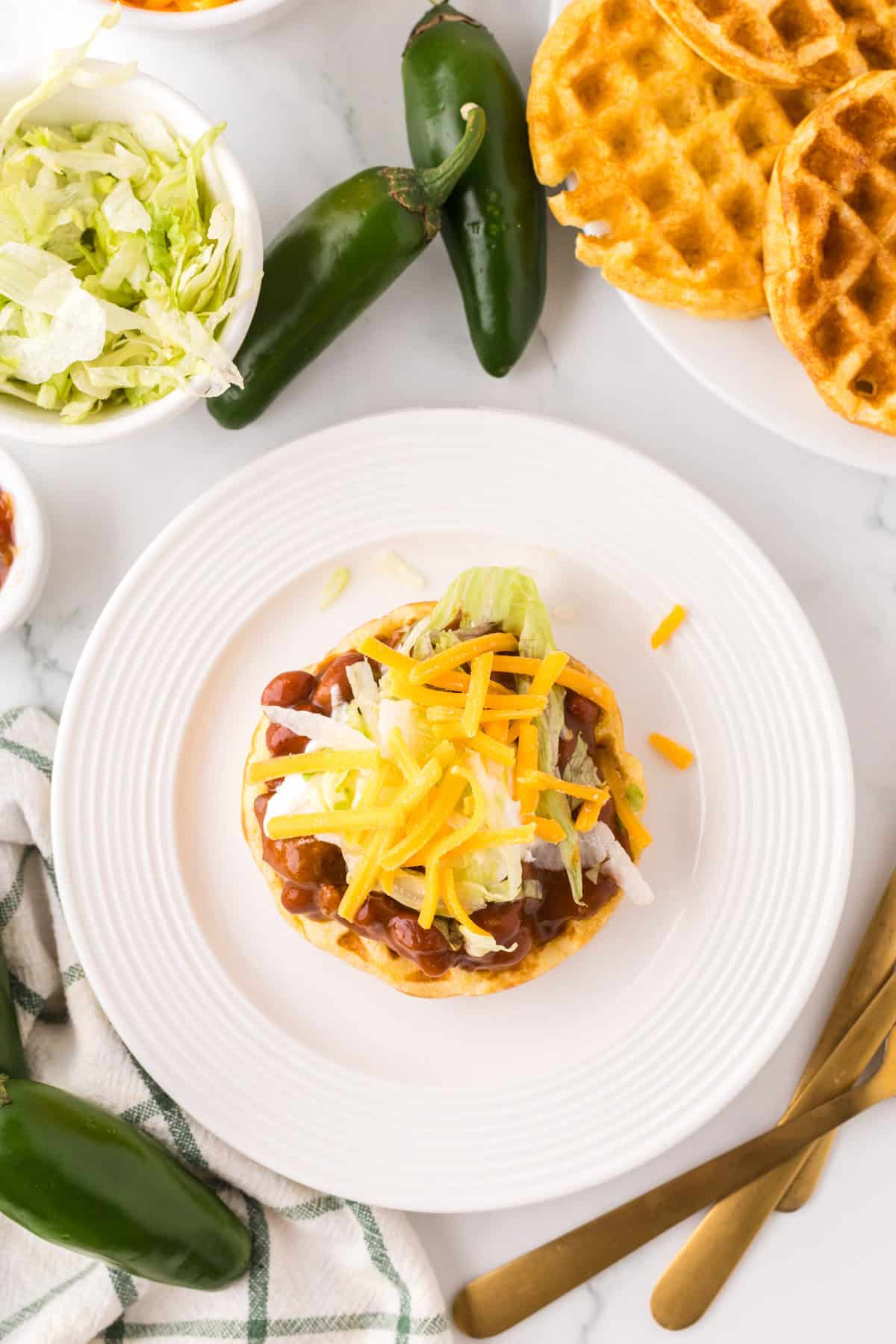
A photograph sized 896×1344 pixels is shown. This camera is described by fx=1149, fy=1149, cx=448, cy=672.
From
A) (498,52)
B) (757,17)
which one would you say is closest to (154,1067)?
(498,52)

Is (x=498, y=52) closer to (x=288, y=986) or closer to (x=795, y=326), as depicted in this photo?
(x=795, y=326)

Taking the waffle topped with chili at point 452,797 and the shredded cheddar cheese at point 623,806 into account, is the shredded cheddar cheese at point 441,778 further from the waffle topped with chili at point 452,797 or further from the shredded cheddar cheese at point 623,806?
the shredded cheddar cheese at point 623,806

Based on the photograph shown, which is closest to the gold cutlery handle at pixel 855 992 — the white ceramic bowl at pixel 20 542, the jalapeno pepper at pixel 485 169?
the jalapeno pepper at pixel 485 169

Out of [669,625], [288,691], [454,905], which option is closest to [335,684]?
[288,691]

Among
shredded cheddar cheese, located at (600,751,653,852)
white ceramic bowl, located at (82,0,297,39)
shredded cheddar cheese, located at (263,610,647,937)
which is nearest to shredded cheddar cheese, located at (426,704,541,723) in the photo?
shredded cheddar cheese, located at (263,610,647,937)

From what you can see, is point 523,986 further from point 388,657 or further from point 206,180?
point 206,180

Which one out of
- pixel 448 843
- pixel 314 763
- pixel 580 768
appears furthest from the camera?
pixel 580 768

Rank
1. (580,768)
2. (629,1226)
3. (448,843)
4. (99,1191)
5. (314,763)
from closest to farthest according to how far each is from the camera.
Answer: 1. (448,843)
2. (314,763)
3. (580,768)
4. (99,1191)
5. (629,1226)
